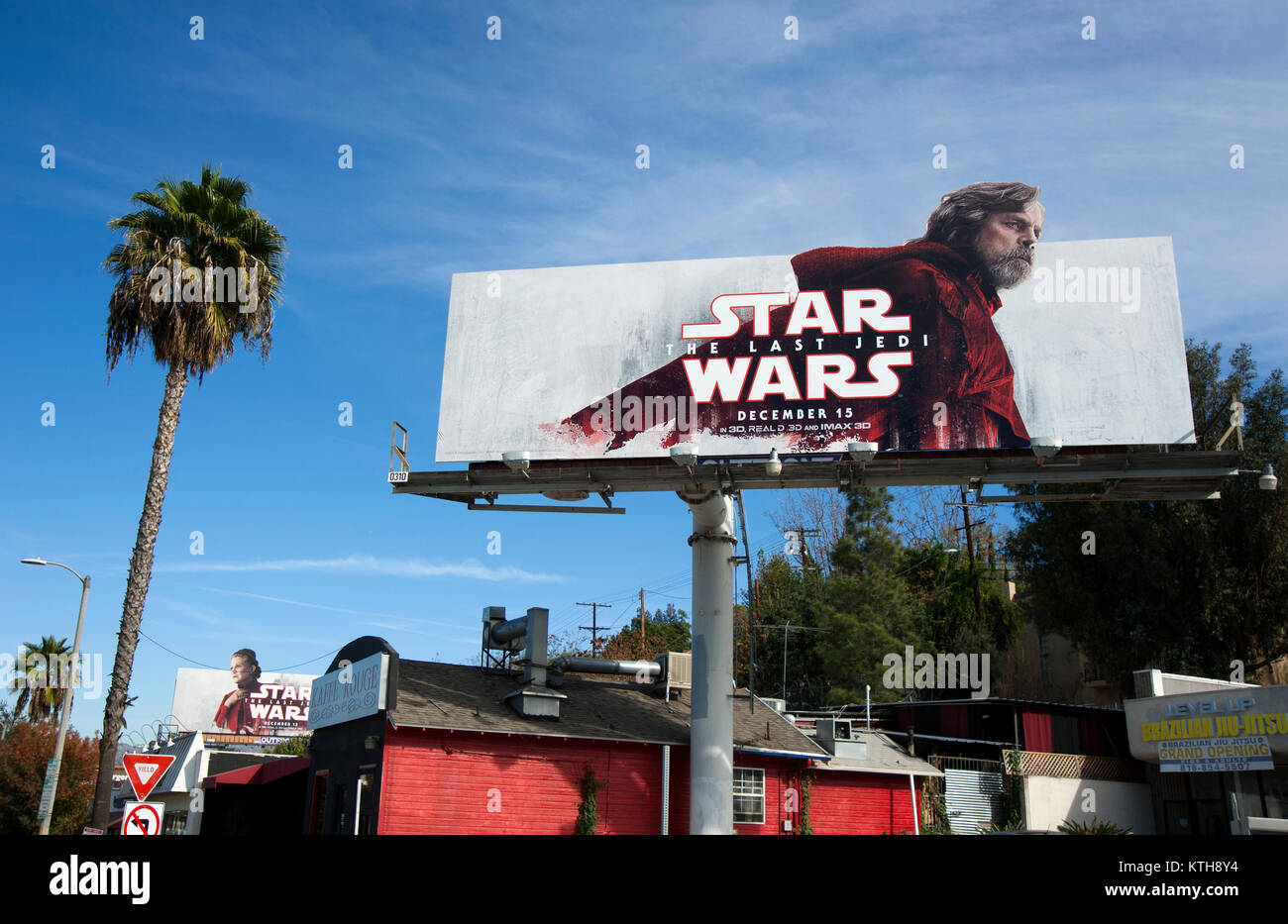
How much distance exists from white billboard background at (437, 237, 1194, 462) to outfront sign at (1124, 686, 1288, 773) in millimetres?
8138

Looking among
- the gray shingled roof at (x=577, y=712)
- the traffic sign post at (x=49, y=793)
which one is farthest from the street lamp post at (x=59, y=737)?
the gray shingled roof at (x=577, y=712)

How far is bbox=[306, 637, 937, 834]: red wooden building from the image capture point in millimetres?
23312

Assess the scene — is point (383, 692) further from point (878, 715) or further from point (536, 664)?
point (878, 715)

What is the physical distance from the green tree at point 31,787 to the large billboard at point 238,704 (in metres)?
19.8

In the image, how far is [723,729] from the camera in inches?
958

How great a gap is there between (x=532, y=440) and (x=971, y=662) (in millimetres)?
31451

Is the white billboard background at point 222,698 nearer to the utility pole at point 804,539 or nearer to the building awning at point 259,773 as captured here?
the utility pole at point 804,539

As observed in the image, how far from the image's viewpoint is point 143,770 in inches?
625

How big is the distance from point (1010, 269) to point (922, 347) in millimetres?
2967

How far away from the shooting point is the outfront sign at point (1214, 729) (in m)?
25.4

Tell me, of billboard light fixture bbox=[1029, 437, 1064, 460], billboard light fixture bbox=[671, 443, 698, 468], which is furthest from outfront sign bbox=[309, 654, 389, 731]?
billboard light fixture bbox=[1029, 437, 1064, 460]

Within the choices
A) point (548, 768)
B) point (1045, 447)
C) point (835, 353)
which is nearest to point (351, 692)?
point (548, 768)
